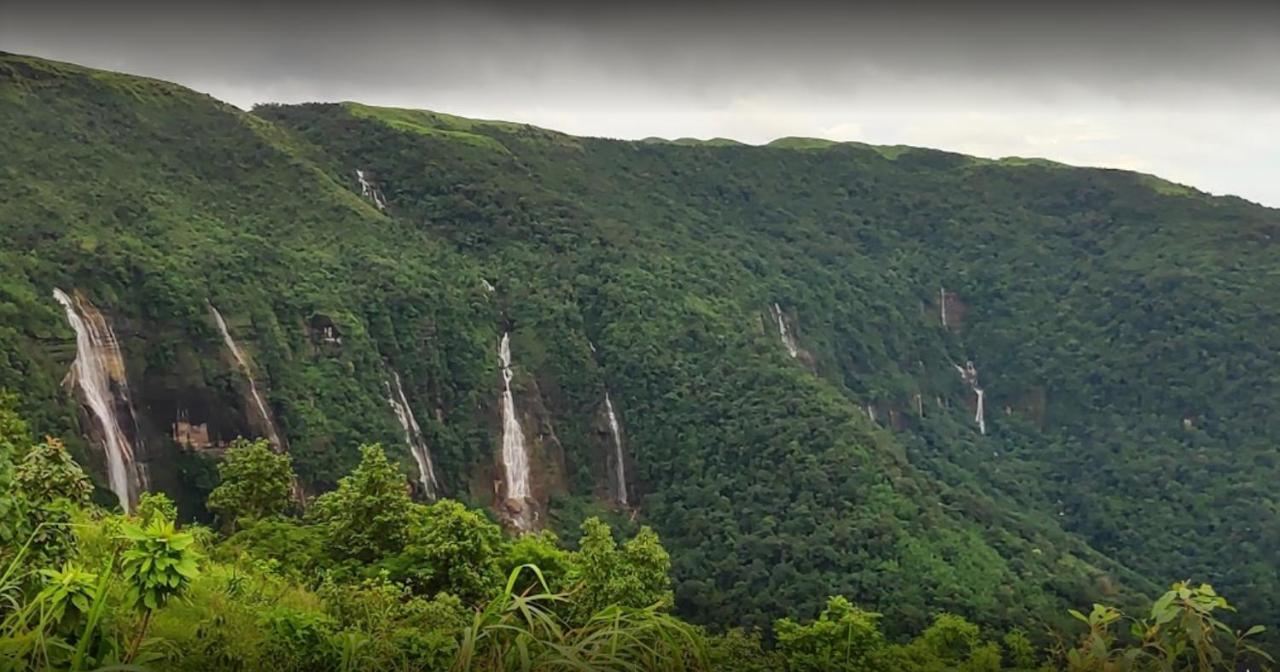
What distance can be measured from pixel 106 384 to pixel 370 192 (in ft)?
82.7

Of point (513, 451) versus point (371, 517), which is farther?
point (513, 451)

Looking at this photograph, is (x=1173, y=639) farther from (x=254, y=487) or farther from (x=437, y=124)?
(x=437, y=124)

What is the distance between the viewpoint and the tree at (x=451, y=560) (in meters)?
10.2

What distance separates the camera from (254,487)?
16297 millimetres

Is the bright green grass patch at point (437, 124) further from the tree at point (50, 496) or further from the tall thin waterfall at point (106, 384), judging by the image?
the tree at point (50, 496)

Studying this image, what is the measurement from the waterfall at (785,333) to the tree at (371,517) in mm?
43701

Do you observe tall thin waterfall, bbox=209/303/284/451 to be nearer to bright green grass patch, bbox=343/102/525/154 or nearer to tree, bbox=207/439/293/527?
tree, bbox=207/439/293/527

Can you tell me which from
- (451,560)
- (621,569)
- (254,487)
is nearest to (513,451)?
(254,487)

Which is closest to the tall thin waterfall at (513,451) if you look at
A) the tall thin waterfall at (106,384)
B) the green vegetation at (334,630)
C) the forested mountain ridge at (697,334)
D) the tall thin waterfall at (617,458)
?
the forested mountain ridge at (697,334)

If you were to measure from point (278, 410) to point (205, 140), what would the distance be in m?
19.7

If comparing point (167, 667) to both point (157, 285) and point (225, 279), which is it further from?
point (225, 279)

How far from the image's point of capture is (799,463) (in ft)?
122

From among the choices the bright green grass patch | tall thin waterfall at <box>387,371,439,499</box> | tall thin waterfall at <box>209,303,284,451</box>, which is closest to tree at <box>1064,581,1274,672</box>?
tall thin waterfall at <box>209,303,284,451</box>

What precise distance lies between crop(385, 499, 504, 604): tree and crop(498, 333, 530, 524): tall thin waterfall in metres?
26.7
